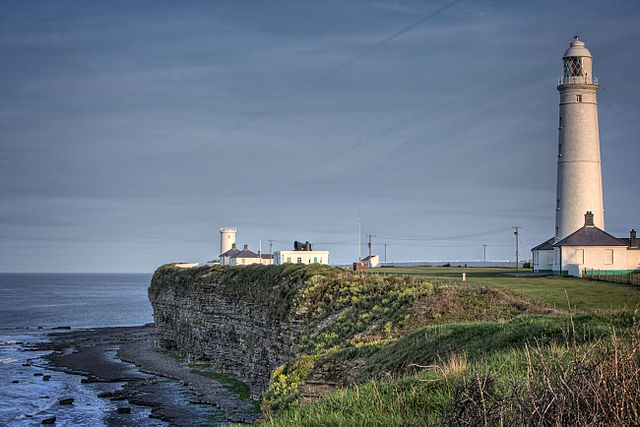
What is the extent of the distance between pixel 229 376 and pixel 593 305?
29160 mm

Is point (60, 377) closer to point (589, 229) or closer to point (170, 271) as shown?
point (170, 271)

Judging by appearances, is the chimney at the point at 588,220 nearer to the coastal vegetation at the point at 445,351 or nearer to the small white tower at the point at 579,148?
the small white tower at the point at 579,148

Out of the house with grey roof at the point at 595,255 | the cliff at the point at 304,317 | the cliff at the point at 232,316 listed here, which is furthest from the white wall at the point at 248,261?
the house with grey roof at the point at 595,255

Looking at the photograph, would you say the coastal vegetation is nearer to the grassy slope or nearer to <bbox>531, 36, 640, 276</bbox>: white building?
the grassy slope

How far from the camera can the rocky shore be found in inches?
1481

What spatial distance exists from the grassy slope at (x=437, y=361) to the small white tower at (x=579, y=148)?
27411 millimetres

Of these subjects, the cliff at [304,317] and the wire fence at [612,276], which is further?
the wire fence at [612,276]

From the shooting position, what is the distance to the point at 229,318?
2064 inches

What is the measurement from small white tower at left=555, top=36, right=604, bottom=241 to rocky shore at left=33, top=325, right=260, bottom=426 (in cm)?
3291

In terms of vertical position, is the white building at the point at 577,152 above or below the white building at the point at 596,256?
above

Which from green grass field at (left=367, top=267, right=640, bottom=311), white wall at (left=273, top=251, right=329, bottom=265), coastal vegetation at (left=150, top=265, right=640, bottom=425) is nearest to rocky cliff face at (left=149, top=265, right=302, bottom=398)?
coastal vegetation at (left=150, top=265, right=640, bottom=425)

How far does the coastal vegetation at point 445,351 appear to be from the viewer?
6.55 meters

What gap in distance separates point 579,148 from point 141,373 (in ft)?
136

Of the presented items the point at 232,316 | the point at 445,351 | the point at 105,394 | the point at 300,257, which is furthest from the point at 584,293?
the point at 300,257
